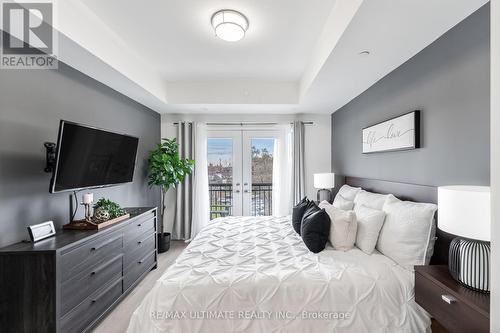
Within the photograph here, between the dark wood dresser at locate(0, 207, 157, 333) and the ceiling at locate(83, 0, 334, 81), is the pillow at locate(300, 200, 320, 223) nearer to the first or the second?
the ceiling at locate(83, 0, 334, 81)

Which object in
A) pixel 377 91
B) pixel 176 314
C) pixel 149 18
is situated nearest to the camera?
pixel 176 314

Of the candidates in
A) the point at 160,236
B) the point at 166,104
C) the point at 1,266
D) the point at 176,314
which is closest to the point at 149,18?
the point at 166,104

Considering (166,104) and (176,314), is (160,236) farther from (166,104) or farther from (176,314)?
(176,314)

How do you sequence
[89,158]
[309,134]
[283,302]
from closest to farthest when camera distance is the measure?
[283,302]
[89,158]
[309,134]

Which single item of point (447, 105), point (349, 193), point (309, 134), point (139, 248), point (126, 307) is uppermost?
point (309, 134)

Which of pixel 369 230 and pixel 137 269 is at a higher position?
pixel 369 230

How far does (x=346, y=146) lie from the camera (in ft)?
12.5

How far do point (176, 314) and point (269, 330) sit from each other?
595 millimetres

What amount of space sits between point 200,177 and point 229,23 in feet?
9.28

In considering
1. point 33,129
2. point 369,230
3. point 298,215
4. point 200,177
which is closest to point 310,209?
point 298,215

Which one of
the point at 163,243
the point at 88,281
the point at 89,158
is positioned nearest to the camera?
the point at 88,281

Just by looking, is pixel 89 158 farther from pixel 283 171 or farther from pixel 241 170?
pixel 283 171

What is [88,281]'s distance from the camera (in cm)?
198
